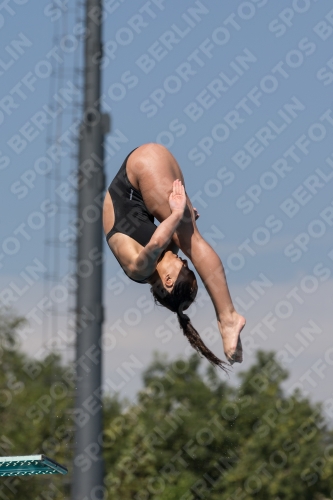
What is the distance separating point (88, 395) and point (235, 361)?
639 centimetres

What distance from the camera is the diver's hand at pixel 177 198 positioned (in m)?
7.95

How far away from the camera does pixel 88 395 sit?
46.9 feet

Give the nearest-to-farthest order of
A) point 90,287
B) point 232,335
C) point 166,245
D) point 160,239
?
point 160,239, point 166,245, point 232,335, point 90,287

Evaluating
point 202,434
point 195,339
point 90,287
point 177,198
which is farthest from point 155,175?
point 202,434

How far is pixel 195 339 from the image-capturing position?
8.30 metres

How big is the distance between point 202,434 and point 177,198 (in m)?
35.1

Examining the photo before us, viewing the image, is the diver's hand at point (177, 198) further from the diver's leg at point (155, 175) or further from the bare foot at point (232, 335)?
the bare foot at point (232, 335)

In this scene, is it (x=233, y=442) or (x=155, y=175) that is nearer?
(x=155, y=175)

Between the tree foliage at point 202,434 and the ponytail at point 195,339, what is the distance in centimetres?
2926

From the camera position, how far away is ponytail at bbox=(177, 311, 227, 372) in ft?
27.0

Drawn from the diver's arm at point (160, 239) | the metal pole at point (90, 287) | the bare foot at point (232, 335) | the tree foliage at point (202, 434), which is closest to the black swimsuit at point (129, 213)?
the diver's arm at point (160, 239)

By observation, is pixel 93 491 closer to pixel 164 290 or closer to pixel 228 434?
pixel 164 290

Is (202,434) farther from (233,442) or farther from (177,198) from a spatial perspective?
(177,198)

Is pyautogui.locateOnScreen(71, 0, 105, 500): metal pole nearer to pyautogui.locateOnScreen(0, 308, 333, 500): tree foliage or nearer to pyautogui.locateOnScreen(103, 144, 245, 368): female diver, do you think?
pyautogui.locateOnScreen(103, 144, 245, 368): female diver
